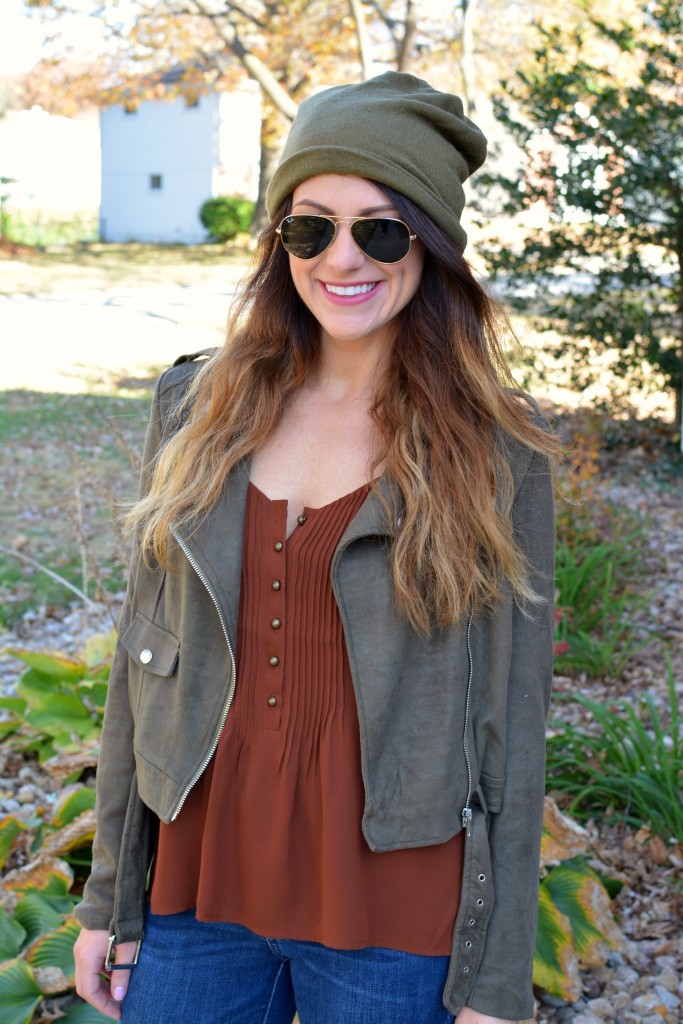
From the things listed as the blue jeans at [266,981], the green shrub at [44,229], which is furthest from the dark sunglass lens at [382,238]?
the green shrub at [44,229]

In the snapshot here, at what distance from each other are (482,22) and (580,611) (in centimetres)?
1386

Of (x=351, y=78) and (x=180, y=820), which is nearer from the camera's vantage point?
(x=180, y=820)

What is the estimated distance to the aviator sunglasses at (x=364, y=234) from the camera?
1.77m

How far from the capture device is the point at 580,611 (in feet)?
17.1

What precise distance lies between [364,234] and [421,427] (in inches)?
14.0

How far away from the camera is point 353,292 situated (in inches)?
72.2

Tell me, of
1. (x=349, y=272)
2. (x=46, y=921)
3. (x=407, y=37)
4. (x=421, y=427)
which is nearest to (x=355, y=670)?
(x=421, y=427)

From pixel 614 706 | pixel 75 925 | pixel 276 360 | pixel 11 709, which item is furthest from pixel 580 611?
pixel 276 360

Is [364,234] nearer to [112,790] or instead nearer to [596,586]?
[112,790]

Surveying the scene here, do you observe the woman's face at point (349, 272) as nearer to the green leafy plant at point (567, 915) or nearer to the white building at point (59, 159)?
the green leafy plant at point (567, 915)

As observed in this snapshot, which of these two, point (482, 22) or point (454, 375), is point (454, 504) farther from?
point (482, 22)

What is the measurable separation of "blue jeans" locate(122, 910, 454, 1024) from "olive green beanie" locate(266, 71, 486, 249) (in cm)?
129

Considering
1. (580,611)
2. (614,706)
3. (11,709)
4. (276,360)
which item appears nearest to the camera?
(276,360)

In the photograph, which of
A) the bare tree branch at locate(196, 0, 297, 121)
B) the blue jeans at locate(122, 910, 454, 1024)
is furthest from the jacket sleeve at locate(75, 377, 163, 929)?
the bare tree branch at locate(196, 0, 297, 121)
